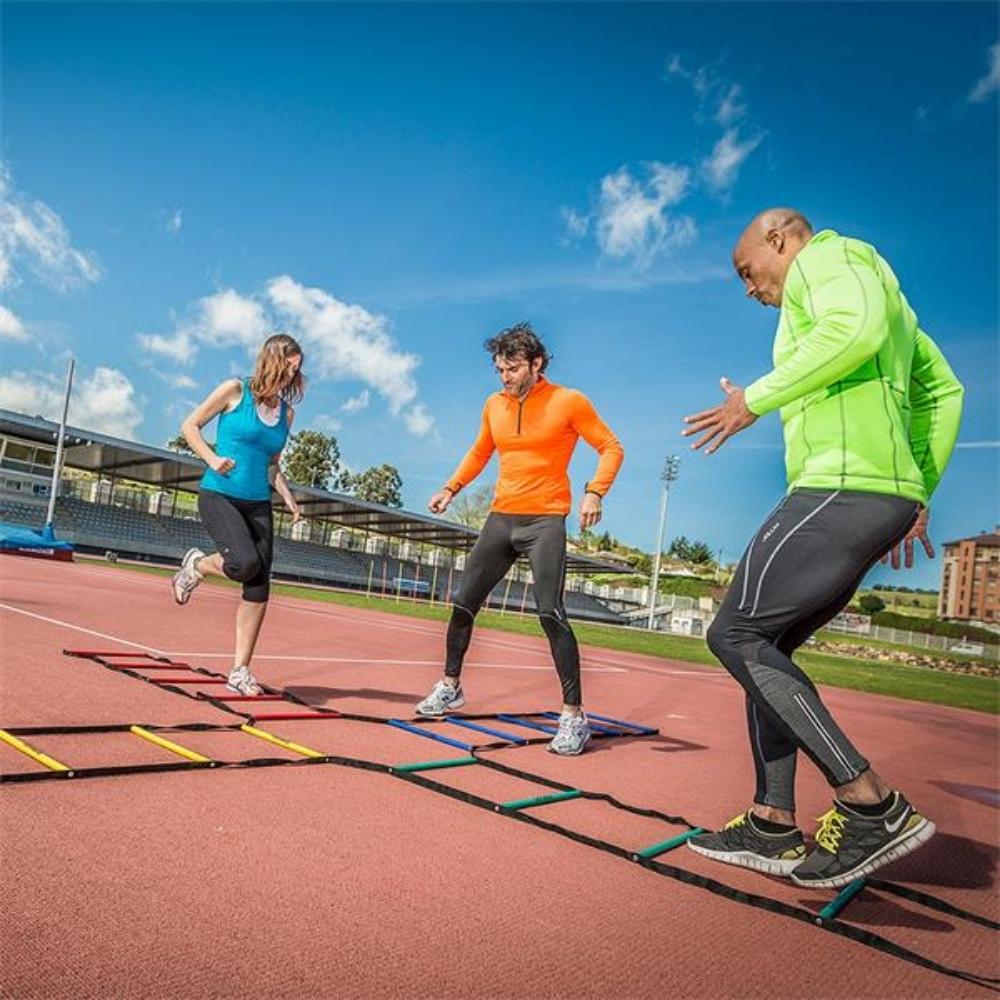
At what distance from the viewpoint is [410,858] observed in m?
2.27

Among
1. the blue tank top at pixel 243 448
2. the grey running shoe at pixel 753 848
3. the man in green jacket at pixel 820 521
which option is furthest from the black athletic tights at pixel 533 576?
the man in green jacket at pixel 820 521

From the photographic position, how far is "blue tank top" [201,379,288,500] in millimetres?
4641

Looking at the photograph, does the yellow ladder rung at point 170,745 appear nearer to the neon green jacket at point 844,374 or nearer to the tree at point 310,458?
the neon green jacket at point 844,374

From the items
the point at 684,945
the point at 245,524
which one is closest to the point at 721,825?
the point at 684,945

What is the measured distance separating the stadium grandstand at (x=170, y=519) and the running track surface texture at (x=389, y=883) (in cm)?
2425

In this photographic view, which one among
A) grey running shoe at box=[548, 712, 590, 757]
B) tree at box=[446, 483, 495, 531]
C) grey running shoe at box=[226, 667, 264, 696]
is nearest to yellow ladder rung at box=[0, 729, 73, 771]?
grey running shoe at box=[226, 667, 264, 696]

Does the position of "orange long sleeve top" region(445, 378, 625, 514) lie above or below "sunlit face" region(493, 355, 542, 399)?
below

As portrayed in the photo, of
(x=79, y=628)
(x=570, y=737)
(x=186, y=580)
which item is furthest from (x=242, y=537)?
(x=79, y=628)

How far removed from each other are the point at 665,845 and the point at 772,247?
209cm

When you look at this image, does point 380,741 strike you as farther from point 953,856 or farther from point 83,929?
point 953,856

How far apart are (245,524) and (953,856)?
385cm

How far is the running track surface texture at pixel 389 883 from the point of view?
1610mm

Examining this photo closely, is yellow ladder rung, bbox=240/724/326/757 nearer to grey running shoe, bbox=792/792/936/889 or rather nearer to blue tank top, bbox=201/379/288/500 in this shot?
blue tank top, bbox=201/379/288/500

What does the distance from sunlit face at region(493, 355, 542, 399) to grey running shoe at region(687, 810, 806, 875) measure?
2695 mm
